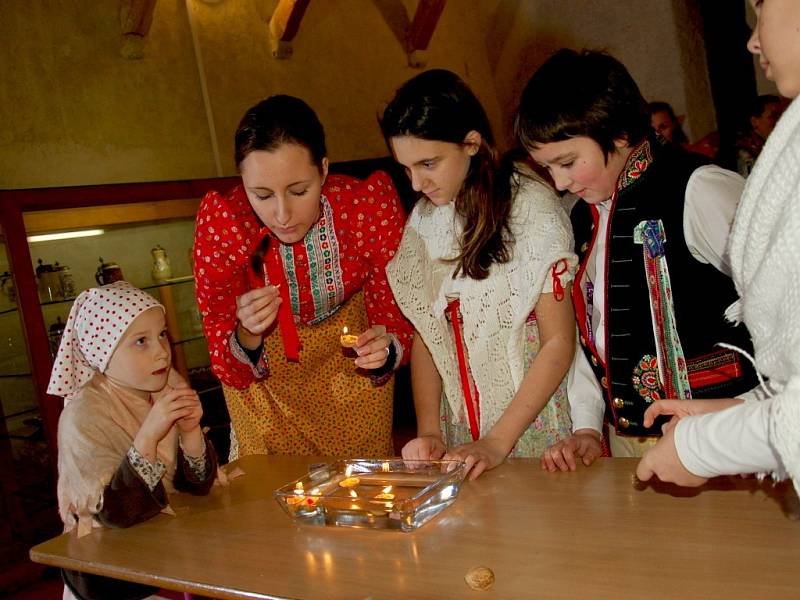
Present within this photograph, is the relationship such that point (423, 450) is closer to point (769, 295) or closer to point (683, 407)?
point (683, 407)

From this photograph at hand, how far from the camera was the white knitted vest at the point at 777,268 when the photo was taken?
97 cm

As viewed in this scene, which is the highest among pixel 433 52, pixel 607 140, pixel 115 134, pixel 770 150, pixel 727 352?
pixel 433 52

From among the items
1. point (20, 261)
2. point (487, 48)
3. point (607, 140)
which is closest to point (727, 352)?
point (607, 140)

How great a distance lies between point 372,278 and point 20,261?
8.68 feet

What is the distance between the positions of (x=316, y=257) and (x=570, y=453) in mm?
1031

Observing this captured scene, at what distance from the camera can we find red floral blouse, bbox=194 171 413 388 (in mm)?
2381

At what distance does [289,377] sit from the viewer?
253 centimetres

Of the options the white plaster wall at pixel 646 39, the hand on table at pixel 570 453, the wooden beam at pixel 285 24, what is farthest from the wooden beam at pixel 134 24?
the hand on table at pixel 570 453

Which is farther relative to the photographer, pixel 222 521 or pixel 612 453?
pixel 612 453

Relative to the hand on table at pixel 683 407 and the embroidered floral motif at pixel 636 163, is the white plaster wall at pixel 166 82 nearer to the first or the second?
the embroidered floral motif at pixel 636 163

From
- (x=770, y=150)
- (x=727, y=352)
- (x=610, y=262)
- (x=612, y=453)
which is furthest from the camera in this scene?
(x=612, y=453)

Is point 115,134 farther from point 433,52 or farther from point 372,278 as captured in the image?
point 433,52

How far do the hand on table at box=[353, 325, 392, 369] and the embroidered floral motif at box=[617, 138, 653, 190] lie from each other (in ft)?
2.66

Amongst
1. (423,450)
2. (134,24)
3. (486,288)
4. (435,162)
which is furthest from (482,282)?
(134,24)
